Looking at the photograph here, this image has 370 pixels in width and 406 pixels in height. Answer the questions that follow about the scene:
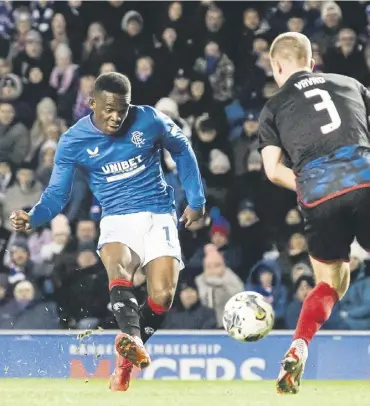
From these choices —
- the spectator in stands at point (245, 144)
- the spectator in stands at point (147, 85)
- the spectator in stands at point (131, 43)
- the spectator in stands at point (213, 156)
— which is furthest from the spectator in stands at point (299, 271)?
the spectator in stands at point (131, 43)

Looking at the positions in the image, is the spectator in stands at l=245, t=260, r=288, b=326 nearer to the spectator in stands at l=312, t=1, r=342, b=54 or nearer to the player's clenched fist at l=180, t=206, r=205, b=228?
the spectator in stands at l=312, t=1, r=342, b=54

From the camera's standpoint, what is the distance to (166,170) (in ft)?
36.9

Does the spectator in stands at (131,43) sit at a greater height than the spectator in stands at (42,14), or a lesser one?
lesser

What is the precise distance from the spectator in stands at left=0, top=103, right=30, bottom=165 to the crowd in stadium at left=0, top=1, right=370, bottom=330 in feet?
0.04

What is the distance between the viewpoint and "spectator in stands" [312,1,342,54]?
11.7 metres

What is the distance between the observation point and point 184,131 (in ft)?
37.2

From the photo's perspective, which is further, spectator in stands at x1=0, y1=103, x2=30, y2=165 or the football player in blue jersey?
spectator in stands at x1=0, y1=103, x2=30, y2=165

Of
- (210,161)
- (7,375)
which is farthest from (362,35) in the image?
(7,375)

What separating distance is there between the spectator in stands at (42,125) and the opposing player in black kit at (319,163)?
19.2ft

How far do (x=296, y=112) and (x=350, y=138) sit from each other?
13.6 inches

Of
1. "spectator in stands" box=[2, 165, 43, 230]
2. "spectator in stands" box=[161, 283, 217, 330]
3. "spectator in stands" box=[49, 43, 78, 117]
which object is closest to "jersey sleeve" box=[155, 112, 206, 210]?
"spectator in stands" box=[161, 283, 217, 330]

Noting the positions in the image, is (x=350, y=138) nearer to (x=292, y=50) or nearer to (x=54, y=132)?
(x=292, y=50)

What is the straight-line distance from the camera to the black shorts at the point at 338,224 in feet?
18.8

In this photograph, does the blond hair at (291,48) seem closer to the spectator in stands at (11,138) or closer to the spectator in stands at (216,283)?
the spectator in stands at (216,283)
